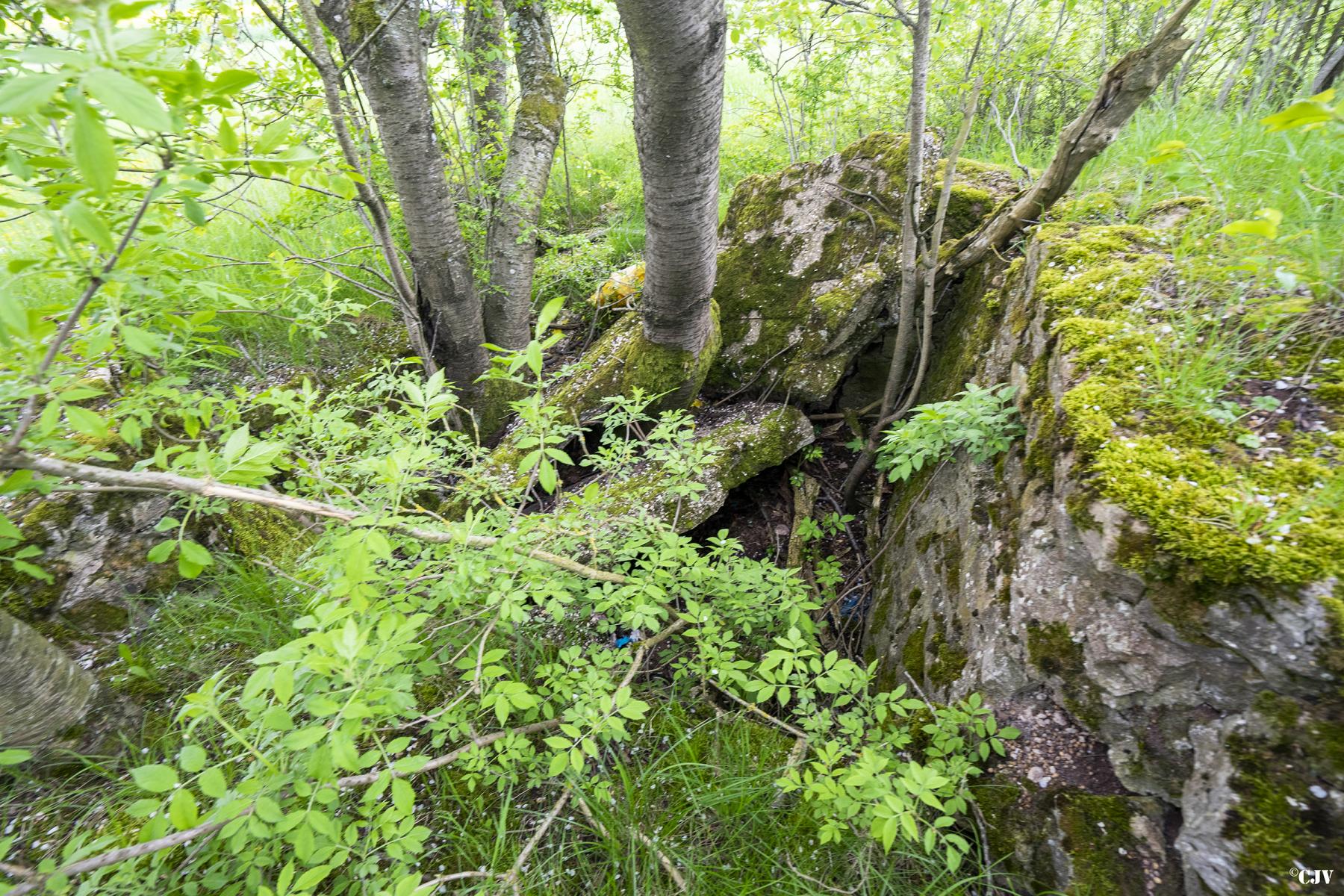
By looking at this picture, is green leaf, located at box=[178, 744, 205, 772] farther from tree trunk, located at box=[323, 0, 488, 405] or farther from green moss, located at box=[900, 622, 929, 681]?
green moss, located at box=[900, 622, 929, 681]

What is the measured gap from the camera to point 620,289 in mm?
4309

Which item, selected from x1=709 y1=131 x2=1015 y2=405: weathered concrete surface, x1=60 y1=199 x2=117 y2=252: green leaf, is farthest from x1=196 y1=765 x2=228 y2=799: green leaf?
x1=709 y1=131 x2=1015 y2=405: weathered concrete surface

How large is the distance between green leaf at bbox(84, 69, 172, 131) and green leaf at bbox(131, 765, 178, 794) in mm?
1066

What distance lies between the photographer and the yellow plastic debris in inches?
166

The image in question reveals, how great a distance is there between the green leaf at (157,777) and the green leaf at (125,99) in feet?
3.50

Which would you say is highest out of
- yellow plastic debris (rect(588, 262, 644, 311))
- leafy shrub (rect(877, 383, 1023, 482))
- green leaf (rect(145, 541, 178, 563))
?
yellow plastic debris (rect(588, 262, 644, 311))

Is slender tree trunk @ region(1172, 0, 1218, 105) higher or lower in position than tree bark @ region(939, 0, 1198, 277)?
higher

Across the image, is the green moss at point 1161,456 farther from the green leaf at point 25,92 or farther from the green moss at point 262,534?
the green moss at point 262,534

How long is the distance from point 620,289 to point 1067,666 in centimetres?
363

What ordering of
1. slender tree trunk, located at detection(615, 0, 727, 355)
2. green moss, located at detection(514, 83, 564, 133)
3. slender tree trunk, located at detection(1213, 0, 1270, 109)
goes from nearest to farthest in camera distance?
slender tree trunk, located at detection(615, 0, 727, 355) → slender tree trunk, located at detection(1213, 0, 1270, 109) → green moss, located at detection(514, 83, 564, 133)

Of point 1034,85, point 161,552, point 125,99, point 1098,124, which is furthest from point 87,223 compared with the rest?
point 1034,85

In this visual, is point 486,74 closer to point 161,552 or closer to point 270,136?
point 270,136

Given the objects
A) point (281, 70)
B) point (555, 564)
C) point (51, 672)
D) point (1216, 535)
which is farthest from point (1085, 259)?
point (51, 672)

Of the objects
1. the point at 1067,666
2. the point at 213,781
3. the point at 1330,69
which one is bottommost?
the point at 1067,666
